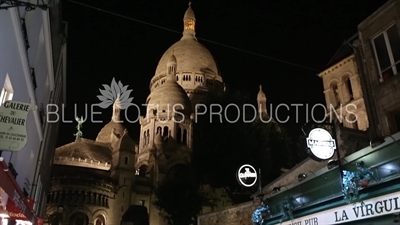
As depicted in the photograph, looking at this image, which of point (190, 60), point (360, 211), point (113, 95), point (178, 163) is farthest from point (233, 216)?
point (190, 60)

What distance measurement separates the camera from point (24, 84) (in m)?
9.98

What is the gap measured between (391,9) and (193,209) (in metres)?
21.4

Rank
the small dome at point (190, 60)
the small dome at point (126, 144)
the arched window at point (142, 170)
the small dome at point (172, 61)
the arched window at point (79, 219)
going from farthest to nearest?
the small dome at point (190, 60)
the small dome at point (172, 61)
the arched window at point (142, 170)
the small dome at point (126, 144)
the arched window at point (79, 219)

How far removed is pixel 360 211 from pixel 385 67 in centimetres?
562

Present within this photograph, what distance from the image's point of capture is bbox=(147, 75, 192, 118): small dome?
52750mm

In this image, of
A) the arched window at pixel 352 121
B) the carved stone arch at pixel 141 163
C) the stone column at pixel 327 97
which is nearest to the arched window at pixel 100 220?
the carved stone arch at pixel 141 163

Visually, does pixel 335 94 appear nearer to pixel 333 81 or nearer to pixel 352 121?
pixel 333 81

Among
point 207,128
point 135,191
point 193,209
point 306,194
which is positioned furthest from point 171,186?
point 306,194

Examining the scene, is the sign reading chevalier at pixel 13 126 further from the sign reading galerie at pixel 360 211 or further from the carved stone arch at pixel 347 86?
the carved stone arch at pixel 347 86

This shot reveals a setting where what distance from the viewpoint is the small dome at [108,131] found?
58.2 meters

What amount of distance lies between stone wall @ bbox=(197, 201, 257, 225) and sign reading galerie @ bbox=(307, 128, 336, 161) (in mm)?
5469

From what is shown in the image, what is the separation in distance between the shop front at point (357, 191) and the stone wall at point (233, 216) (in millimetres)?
4999

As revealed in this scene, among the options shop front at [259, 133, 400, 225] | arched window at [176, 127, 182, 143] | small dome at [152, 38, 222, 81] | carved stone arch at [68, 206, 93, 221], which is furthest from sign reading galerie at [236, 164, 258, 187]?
small dome at [152, 38, 222, 81]

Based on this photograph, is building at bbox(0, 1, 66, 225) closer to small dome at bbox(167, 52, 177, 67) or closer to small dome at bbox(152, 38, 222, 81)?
small dome at bbox(167, 52, 177, 67)
